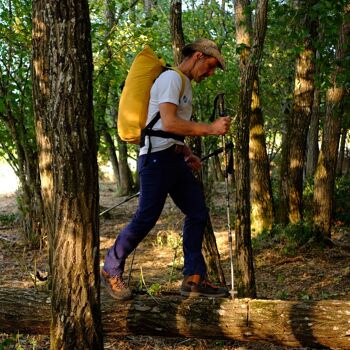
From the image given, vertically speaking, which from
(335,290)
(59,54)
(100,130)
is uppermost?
(100,130)

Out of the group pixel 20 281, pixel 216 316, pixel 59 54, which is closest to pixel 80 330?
pixel 216 316

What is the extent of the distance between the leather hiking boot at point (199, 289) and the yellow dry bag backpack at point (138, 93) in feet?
4.44

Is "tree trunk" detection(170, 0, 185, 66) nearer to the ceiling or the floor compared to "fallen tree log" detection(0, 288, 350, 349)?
nearer to the ceiling

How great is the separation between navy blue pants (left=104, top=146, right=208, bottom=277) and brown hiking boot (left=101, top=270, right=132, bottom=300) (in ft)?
0.16

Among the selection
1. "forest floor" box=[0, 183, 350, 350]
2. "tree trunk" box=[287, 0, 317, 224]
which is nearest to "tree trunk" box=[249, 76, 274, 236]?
"tree trunk" box=[287, 0, 317, 224]

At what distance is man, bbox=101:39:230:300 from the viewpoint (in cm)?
420

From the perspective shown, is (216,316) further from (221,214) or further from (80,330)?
(221,214)

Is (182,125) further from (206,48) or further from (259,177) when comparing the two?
(259,177)

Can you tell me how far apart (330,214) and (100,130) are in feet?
20.5

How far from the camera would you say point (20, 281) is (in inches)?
331

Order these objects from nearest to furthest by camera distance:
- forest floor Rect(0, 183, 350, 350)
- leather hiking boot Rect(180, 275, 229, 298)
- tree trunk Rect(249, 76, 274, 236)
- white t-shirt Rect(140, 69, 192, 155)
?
white t-shirt Rect(140, 69, 192, 155) < leather hiking boot Rect(180, 275, 229, 298) < forest floor Rect(0, 183, 350, 350) < tree trunk Rect(249, 76, 274, 236)

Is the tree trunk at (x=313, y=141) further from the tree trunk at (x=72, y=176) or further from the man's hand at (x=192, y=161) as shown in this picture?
the tree trunk at (x=72, y=176)

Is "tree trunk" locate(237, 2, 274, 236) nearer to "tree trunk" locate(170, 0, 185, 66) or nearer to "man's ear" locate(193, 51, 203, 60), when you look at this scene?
"tree trunk" locate(170, 0, 185, 66)

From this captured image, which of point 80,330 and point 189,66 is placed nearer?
point 80,330
